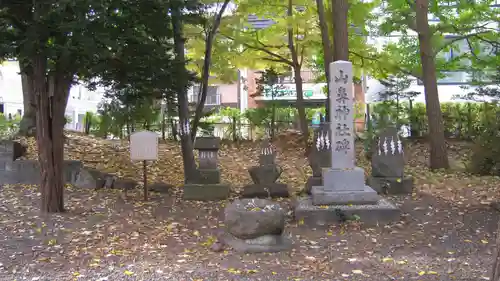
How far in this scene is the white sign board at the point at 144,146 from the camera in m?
8.82

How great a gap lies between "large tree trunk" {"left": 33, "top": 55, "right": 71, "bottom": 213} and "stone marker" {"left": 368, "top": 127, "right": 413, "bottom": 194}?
5.95m

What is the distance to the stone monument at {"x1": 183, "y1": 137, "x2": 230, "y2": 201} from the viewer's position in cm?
932

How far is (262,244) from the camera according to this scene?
20.3ft

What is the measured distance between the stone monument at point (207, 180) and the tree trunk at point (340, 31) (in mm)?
3705

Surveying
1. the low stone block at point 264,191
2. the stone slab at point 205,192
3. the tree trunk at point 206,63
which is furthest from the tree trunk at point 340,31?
the stone slab at point 205,192

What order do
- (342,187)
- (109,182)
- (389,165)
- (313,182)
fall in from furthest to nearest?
1. (109,182)
2. (313,182)
3. (389,165)
4. (342,187)

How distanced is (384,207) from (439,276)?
272cm

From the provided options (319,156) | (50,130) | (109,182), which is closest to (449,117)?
(319,156)

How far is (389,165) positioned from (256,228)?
14.5ft

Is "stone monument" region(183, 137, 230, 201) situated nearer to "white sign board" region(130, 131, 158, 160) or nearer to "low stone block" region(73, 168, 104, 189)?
"white sign board" region(130, 131, 158, 160)

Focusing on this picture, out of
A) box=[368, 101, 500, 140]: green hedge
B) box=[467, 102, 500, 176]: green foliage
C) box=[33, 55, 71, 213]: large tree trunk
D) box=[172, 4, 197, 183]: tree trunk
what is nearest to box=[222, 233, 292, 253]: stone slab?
box=[33, 55, 71, 213]: large tree trunk

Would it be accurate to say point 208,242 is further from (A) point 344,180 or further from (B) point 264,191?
(B) point 264,191

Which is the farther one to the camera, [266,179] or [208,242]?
[266,179]

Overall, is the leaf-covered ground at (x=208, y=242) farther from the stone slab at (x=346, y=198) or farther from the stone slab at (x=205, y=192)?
the stone slab at (x=346, y=198)
